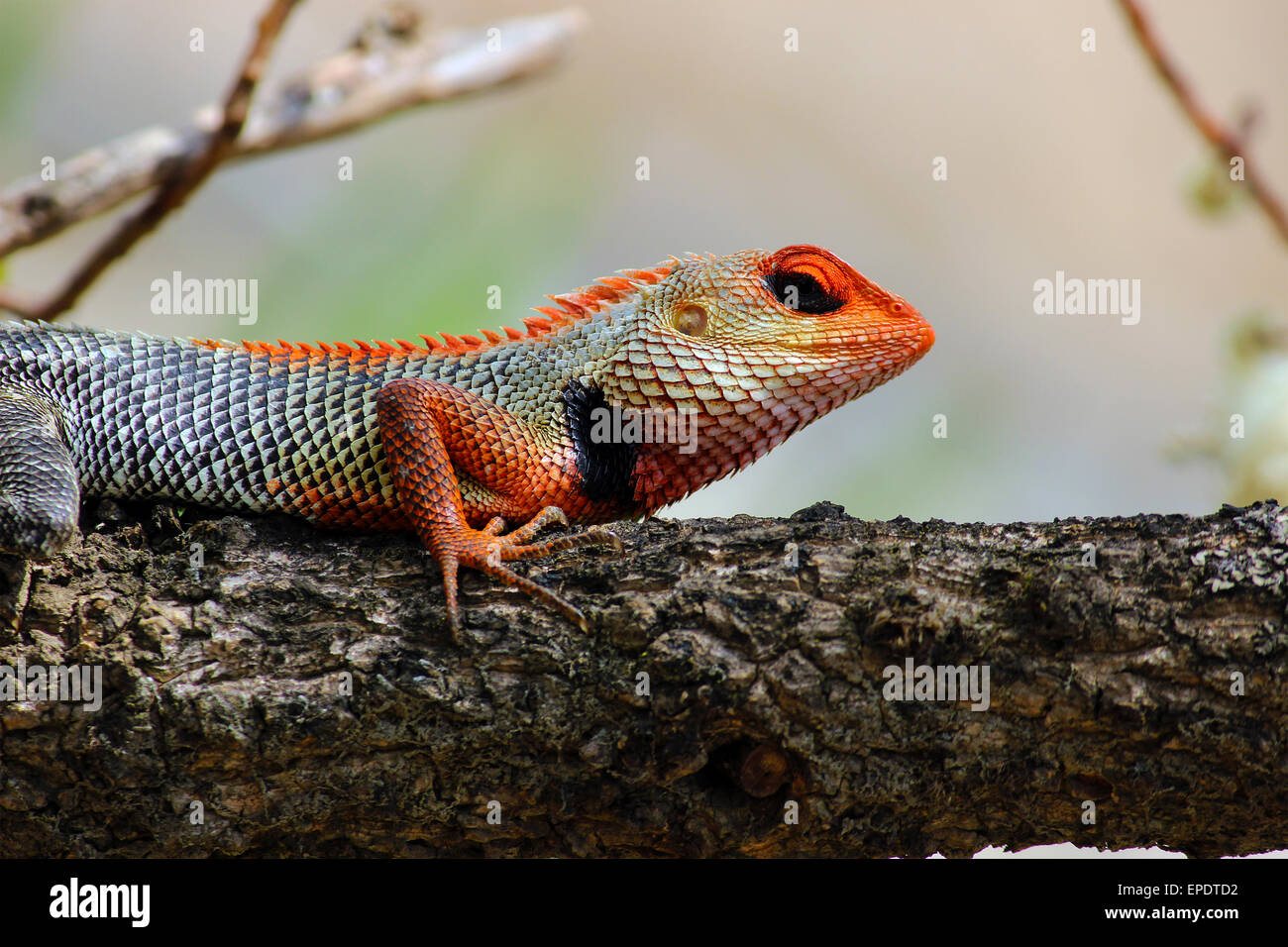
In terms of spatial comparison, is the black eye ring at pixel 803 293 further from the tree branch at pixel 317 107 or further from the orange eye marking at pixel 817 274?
the tree branch at pixel 317 107

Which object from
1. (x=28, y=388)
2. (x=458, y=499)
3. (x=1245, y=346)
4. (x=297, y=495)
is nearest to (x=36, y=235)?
(x=28, y=388)

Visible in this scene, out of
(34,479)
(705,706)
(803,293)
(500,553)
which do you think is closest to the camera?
(705,706)

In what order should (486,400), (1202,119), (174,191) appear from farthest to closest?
(174,191), (486,400), (1202,119)

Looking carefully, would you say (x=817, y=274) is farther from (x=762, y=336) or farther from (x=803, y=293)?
(x=762, y=336)

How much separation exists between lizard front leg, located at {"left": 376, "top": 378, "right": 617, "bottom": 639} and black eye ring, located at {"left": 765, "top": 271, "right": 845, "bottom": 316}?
152 centimetres

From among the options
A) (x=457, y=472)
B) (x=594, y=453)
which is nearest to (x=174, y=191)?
(x=457, y=472)

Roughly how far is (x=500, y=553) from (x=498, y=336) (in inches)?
64.7

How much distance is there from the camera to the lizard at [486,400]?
4980 mm

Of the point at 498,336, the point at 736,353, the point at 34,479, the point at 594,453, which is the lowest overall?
the point at 34,479

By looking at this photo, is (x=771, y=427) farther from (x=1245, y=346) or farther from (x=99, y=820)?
(x=99, y=820)

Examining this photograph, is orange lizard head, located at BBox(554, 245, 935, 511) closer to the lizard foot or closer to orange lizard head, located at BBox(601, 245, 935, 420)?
orange lizard head, located at BBox(601, 245, 935, 420)

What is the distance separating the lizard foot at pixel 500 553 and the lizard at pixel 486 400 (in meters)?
0.11

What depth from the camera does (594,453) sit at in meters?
5.32

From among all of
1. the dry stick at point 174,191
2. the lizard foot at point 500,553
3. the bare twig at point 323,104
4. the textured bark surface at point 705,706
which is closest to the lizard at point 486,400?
the lizard foot at point 500,553
